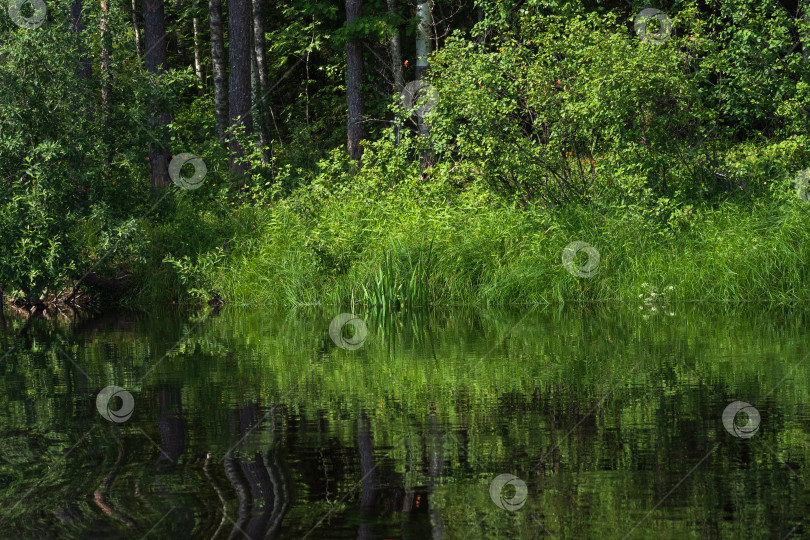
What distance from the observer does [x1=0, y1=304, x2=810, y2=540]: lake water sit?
3.24 m

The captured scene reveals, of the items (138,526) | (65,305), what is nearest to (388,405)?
(138,526)

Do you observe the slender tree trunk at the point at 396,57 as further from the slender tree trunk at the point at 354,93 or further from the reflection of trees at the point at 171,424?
the reflection of trees at the point at 171,424

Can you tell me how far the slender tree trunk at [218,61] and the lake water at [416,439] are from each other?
53.3 feet

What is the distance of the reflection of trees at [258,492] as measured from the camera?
3156mm

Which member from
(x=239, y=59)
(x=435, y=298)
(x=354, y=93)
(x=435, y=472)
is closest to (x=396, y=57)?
(x=354, y=93)

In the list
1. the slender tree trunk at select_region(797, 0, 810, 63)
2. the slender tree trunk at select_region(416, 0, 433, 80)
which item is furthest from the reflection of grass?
the slender tree trunk at select_region(416, 0, 433, 80)

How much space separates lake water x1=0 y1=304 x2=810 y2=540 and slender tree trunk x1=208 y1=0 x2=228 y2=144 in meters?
16.2

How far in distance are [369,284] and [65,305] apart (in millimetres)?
5178

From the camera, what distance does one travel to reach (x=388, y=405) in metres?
5.46

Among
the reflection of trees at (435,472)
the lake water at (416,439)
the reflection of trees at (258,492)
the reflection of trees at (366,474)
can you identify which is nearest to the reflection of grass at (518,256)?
the lake water at (416,439)

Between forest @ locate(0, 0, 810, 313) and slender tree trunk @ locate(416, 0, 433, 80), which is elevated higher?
slender tree trunk @ locate(416, 0, 433, 80)

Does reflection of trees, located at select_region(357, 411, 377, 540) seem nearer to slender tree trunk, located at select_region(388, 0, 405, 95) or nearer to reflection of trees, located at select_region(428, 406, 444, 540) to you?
reflection of trees, located at select_region(428, 406, 444, 540)

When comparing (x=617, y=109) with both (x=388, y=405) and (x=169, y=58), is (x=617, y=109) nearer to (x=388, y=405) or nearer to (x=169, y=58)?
(x=388, y=405)

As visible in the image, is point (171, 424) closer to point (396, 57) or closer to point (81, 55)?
point (81, 55)
